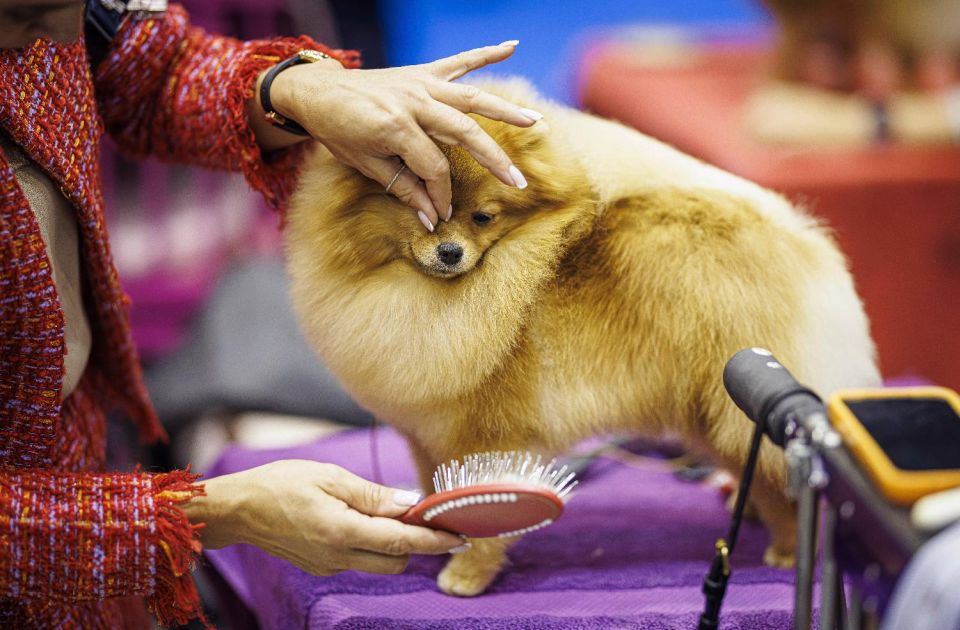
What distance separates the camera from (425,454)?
121cm

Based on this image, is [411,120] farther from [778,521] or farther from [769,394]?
[778,521]

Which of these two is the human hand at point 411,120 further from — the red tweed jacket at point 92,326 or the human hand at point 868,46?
the human hand at point 868,46

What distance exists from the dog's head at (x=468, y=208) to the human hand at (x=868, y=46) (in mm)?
1511

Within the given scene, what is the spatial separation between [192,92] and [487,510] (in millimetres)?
695

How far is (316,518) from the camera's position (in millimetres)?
883

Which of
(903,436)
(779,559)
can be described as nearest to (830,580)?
(903,436)

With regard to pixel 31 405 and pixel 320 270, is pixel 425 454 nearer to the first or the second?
pixel 320 270

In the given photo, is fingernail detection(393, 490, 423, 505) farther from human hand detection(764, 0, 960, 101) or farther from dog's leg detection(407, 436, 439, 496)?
human hand detection(764, 0, 960, 101)

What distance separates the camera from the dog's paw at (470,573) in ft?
3.67

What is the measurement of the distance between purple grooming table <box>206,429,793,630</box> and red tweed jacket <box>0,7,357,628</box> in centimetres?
21

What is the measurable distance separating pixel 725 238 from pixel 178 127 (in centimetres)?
74

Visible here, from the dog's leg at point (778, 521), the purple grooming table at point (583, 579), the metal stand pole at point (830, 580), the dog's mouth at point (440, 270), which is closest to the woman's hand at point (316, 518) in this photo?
the purple grooming table at point (583, 579)

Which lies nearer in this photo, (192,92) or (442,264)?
(442,264)

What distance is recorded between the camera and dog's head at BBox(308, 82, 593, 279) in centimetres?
102
